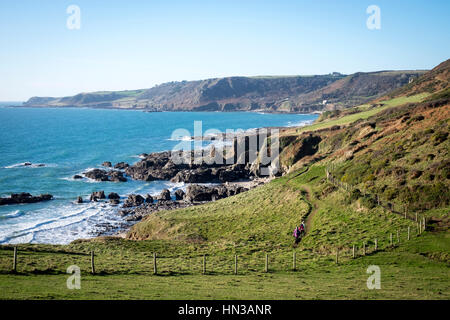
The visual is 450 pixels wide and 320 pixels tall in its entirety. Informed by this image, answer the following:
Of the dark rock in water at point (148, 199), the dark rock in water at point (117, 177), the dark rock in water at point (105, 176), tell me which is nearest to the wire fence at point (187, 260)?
the dark rock in water at point (148, 199)

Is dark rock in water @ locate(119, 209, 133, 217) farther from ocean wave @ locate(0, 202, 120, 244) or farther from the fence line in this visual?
the fence line

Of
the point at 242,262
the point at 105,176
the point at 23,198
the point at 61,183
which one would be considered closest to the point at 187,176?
the point at 105,176

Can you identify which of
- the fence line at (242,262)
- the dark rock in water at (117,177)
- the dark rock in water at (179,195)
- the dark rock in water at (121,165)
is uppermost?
the fence line at (242,262)

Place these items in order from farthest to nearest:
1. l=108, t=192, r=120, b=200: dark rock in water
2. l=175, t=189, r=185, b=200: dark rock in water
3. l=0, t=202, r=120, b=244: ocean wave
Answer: l=175, t=189, r=185, b=200: dark rock in water < l=108, t=192, r=120, b=200: dark rock in water < l=0, t=202, r=120, b=244: ocean wave

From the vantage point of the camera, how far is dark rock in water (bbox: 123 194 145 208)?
207 feet

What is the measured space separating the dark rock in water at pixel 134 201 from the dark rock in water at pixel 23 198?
15.0 metres

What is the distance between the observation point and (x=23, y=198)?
6359cm

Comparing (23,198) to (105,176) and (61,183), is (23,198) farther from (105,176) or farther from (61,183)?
(105,176)

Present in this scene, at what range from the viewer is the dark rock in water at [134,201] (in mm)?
63000

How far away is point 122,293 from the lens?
1692cm

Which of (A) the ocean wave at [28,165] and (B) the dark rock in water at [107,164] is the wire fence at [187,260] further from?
(A) the ocean wave at [28,165]

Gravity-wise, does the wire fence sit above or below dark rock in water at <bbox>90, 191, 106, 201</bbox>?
above

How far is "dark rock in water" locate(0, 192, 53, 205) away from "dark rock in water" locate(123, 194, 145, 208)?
15030 millimetres

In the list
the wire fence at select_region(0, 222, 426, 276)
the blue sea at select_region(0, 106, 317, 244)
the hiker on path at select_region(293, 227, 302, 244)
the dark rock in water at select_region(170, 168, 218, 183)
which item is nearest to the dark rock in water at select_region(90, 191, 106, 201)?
the blue sea at select_region(0, 106, 317, 244)
